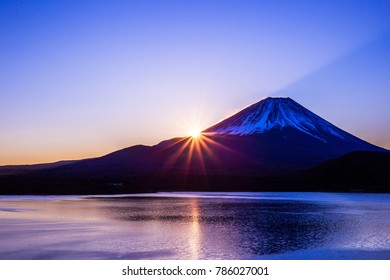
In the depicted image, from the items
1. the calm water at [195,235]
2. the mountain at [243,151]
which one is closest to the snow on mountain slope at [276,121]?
the mountain at [243,151]

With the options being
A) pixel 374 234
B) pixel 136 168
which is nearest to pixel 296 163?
pixel 136 168

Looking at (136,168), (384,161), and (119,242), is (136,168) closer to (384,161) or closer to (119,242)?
(384,161)

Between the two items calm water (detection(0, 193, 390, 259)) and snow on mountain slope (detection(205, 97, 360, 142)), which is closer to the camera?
calm water (detection(0, 193, 390, 259))

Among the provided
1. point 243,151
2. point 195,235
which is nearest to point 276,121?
point 243,151

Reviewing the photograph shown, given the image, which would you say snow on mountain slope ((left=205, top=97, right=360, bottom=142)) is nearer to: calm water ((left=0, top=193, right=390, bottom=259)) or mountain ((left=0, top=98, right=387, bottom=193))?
mountain ((left=0, top=98, right=387, bottom=193))

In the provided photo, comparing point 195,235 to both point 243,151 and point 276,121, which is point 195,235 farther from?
point 276,121

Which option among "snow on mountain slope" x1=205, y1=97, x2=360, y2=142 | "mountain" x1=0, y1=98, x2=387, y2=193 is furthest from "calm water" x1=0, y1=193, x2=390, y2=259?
"snow on mountain slope" x1=205, y1=97, x2=360, y2=142

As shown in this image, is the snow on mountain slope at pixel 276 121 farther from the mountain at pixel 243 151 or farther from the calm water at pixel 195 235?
the calm water at pixel 195 235
